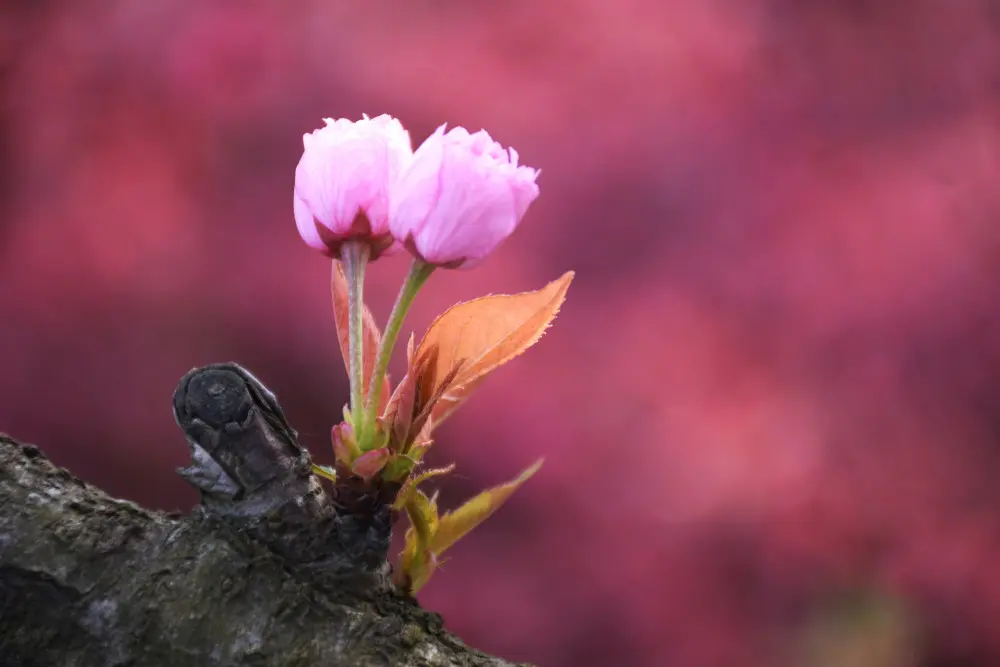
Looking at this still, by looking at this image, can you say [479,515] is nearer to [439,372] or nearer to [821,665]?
[439,372]

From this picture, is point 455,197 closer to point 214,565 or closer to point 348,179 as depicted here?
point 348,179

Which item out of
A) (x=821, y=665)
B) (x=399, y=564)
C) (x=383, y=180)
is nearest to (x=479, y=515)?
(x=399, y=564)

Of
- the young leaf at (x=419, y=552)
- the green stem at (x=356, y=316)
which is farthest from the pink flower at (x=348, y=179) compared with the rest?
the young leaf at (x=419, y=552)

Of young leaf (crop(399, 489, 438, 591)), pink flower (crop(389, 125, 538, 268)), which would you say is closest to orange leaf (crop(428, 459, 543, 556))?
young leaf (crop(399, 489, 438, 591))

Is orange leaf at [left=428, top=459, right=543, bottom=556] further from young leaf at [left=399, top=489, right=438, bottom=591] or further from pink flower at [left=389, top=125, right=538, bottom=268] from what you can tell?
pink flower at [left=389, top=125, right=538, bottom=268]

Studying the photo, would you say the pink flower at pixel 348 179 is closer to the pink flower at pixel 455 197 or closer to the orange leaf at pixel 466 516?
the pink flower at pixel 455 197
